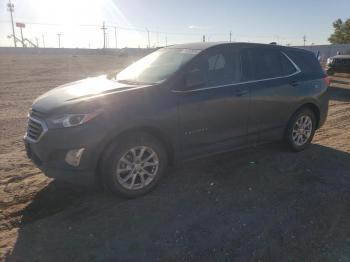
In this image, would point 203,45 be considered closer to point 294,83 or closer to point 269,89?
point 269,89

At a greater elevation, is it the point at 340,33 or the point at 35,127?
the point at 340,33

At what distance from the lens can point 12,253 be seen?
326 centimetres

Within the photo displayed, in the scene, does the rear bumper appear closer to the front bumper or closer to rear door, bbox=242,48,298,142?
the front bumper

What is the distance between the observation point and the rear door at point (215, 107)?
4559 mm

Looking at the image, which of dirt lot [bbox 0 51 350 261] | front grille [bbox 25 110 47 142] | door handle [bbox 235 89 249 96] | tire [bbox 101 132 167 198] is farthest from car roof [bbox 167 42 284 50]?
front grille [bbox 25 110 47 142]

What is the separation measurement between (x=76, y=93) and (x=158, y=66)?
4.18 feet

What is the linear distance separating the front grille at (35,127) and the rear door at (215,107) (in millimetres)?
1637

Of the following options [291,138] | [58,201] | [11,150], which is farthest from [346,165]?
[11,150]

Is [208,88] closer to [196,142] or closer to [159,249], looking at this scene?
[196,142]

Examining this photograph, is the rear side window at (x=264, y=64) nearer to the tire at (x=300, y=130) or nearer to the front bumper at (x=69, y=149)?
the tire at (x=300, y=130)

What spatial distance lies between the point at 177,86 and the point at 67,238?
2181mm

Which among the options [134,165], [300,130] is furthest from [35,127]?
[300,130]

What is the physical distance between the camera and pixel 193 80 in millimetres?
4527

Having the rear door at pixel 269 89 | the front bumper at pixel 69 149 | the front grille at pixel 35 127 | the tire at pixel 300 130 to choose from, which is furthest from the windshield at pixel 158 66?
the tire at pixel 300 130
